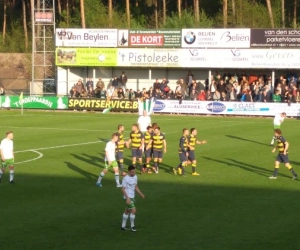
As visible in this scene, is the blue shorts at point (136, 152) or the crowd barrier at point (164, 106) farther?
the crowd barrier at point (164, 106)

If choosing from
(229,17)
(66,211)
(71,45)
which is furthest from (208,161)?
(229,17)

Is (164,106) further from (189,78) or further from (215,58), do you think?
(215,58)

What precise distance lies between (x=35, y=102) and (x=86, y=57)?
5.46 metres

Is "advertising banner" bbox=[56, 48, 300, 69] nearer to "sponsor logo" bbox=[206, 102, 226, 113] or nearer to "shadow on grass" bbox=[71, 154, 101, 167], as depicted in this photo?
"sponsor logo" bbox=[206, 102, 226, 113]

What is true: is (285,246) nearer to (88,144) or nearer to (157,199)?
(157,199)

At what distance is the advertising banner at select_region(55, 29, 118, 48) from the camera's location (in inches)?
2387

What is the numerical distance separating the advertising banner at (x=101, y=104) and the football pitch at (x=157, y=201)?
17901 mm

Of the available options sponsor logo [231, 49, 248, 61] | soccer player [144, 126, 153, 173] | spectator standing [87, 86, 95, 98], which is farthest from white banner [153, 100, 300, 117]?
soccer player [144, 126, 153, 173]

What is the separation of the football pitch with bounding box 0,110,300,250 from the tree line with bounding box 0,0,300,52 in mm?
37403

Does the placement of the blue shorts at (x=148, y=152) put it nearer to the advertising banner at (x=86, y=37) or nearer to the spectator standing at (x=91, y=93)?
the spectator standing at (x=91, y=93)

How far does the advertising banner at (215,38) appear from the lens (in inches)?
2247

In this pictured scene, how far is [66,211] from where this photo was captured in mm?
20203

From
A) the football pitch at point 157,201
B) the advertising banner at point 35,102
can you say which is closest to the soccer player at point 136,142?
the football pitch at point 157,201

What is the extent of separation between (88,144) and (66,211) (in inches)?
643
